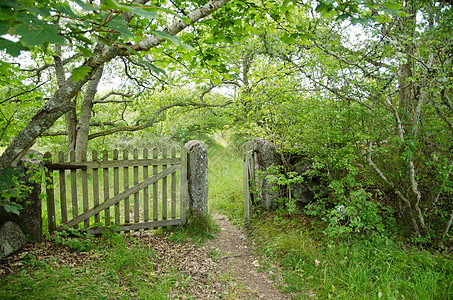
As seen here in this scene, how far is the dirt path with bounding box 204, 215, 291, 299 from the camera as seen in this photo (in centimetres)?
354

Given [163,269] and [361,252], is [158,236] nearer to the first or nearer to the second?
[163,269]

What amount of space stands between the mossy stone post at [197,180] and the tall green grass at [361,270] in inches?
67.9

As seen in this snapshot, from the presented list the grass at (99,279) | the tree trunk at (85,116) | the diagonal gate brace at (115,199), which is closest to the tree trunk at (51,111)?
the grass at (99,279)

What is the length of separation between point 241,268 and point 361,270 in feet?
5.62

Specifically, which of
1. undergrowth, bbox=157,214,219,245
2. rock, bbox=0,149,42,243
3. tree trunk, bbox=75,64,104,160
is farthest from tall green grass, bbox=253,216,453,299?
tree trunk, bbox=75,64,104,160

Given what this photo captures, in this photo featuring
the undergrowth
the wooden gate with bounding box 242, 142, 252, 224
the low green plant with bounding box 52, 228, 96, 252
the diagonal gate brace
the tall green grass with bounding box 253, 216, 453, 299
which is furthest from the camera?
the wooden gate with bounding box 242, 142, 252, 224

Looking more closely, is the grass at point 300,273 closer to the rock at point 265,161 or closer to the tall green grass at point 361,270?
the tall green grass at point 361,270

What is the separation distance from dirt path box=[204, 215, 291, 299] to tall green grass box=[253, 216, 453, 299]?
0.91 feet

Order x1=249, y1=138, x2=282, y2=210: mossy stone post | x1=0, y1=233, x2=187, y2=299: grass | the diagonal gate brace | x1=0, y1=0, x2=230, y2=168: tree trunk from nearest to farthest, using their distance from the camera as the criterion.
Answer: x1=0, y1=0, x2=230, y2=168: tree trunk → x1=0, y1=233, x2=187, y2=299: grass → the diagonal gate brace → x1=249, y1=138, x2=282, y2=210: mossy stone post

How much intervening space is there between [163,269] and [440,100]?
14.9 ft

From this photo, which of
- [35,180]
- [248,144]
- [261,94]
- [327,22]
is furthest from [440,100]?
[35,180]

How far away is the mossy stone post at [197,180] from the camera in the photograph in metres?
5.43

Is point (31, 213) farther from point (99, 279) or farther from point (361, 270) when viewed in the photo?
point (361, 270)

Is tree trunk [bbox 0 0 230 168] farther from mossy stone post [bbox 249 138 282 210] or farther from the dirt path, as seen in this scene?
mossy stone post [bbox 249 138 282 210]
